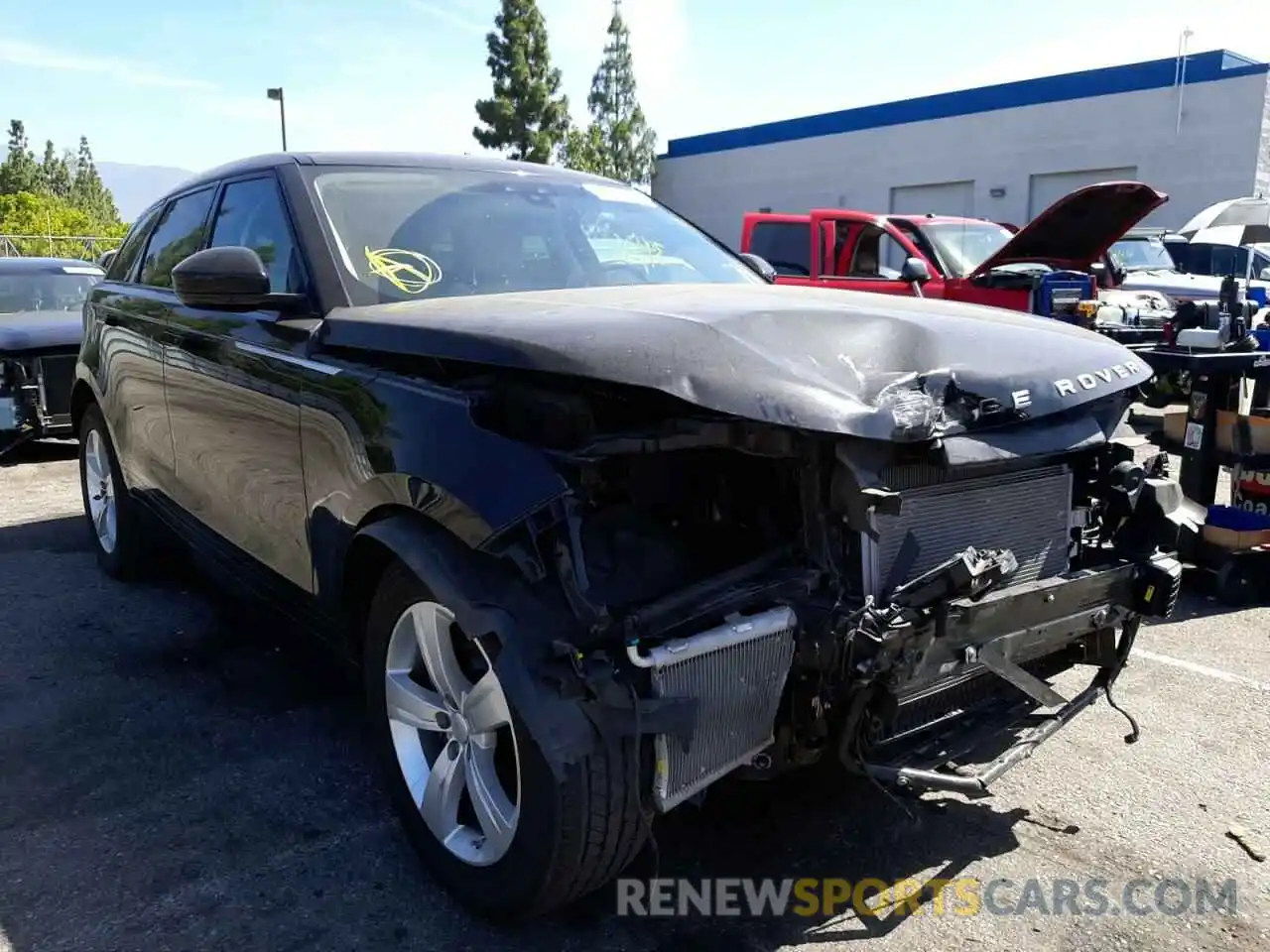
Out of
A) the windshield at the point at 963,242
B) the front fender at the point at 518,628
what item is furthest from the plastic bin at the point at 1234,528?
the windshield at the point at 963,242

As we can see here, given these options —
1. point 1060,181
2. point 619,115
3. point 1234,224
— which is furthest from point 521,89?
point 1234,224

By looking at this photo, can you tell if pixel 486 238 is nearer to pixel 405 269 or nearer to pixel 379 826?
pixel 405 269

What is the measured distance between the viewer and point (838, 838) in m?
2.96

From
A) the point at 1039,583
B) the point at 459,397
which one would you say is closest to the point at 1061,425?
the point at 1039,583

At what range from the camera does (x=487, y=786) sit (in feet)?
8.40

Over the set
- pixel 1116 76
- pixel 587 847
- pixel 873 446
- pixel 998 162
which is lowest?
pixel 587 847

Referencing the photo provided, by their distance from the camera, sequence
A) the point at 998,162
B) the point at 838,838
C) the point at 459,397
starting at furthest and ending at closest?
the point at 998,162 → the point at 838,838 → the point at 459,397

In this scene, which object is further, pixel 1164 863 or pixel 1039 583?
pixel 1164 863

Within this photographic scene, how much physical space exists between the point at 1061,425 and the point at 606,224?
196 cm

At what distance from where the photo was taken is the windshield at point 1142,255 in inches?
558

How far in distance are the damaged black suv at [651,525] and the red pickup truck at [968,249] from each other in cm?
670

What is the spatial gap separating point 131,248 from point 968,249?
846 cm

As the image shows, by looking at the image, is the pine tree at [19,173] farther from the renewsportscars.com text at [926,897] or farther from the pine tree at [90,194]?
the renewsportscars.com text at [926,897]

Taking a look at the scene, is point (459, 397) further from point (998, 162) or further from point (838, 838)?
point (998, 162)
